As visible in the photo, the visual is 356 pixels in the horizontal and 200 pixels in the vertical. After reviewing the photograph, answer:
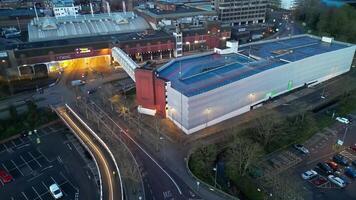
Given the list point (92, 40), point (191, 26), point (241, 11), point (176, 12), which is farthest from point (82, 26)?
point (241, 11)

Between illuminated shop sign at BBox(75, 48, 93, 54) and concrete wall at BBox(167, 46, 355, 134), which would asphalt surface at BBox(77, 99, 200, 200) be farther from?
illuminated shop sign at BBox(75, 48, 93, 54)

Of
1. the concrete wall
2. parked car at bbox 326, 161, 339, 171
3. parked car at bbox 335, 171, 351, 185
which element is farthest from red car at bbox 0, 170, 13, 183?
parked car at bbox 335, 171, 351, 185

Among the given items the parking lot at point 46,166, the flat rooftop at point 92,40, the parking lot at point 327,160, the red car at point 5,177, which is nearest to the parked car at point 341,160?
the parking lot at point 327,160

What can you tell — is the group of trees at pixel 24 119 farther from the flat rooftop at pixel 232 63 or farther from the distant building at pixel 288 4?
the distant building at pixel 288 4

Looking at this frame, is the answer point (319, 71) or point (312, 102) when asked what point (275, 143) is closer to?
point (312, 102)

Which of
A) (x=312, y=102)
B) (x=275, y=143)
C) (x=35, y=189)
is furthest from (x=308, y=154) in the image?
(x=35, y=189)

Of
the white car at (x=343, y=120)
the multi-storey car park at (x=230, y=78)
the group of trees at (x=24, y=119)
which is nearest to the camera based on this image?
the multi-storey car park at (x=230, y=78)

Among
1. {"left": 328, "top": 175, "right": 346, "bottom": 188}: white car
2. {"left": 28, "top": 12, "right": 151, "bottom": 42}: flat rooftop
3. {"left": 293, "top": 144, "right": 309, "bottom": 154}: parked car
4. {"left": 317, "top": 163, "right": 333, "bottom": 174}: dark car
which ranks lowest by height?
{"left": 328, "top": 175, "right": 346, "bottom": 188}: white car
